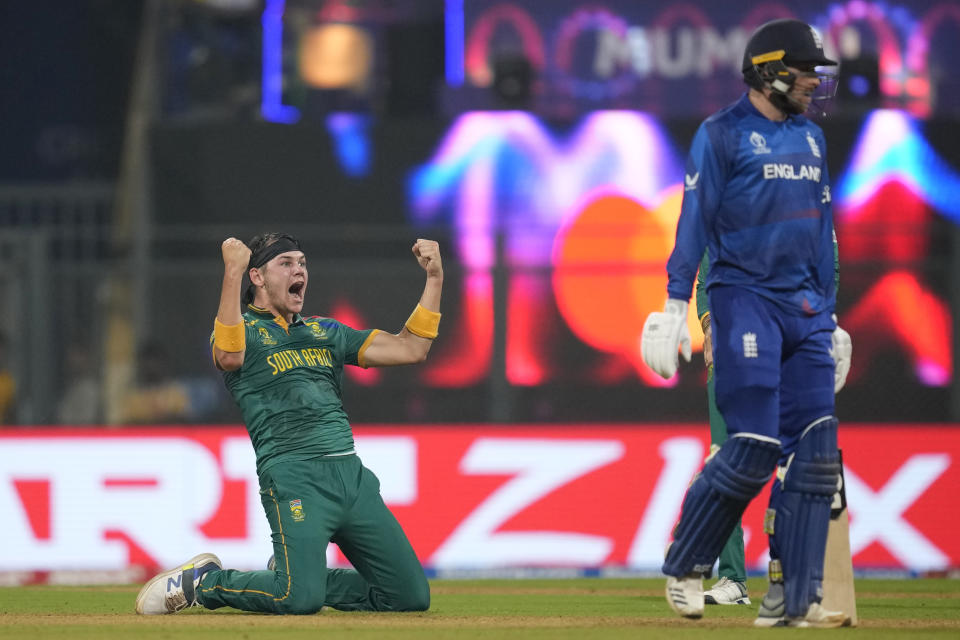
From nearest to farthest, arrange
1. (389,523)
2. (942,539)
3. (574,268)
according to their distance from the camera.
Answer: (389,523) → (942,539) → (574,268)

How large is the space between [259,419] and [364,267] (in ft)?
17.9

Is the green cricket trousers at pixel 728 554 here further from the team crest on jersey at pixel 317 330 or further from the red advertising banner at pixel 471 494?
the red advertising banner at pixel 471 494

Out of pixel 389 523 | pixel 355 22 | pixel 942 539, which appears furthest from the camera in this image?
pixel 355 22

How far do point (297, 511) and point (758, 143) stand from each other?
98.6 inches

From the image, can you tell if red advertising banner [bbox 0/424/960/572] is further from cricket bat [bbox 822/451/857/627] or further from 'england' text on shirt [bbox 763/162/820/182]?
'england' text on shirt [bbox 763/162/820/182]

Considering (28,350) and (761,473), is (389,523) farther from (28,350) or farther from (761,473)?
(28,350)

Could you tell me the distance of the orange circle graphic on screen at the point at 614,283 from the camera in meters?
12.2

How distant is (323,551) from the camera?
6.85m

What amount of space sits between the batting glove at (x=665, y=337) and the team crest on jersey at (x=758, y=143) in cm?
64

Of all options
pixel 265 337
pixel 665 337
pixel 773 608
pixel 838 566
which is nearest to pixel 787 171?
pixel 665 337

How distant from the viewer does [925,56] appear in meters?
14.6

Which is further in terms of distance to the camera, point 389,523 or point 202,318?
point 202,318

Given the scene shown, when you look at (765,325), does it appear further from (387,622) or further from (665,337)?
(387,622)

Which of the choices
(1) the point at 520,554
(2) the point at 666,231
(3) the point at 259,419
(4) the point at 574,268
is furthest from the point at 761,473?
(2) the point at 666,231
